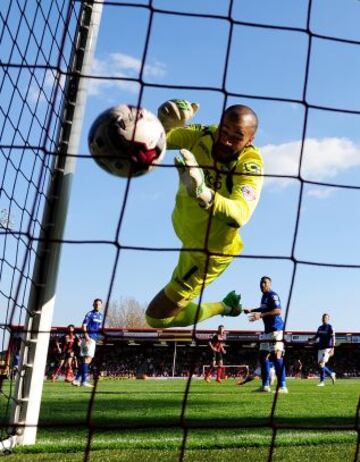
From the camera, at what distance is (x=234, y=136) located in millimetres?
3631

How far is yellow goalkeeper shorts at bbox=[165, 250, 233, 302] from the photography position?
4383 millimetres

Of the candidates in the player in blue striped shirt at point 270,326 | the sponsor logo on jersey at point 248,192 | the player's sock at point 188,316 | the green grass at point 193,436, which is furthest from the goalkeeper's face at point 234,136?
the player in blue striped shirt at point 270,326

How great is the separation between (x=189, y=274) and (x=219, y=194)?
75 cm

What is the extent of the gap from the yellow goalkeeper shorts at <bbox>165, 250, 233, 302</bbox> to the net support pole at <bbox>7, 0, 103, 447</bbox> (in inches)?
47.5

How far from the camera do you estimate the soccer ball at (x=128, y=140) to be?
2945 mm

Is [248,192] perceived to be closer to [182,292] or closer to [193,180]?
[193,180]

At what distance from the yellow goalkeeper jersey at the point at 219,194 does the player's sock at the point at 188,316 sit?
0.66 meters

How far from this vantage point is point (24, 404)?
3.29m

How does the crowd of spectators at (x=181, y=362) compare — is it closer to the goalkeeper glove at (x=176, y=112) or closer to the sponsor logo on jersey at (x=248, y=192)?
the sponsor logo on jersey at (x=248, y=192)

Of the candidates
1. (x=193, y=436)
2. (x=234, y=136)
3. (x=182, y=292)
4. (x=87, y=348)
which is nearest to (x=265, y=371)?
(x=87, y=348)

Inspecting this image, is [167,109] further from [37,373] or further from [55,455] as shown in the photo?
[55,455]

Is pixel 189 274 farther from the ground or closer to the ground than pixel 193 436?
farther from the ground

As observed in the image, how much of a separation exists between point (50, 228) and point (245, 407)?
10.2 feet

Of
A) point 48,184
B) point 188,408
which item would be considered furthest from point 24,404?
point 188,408
